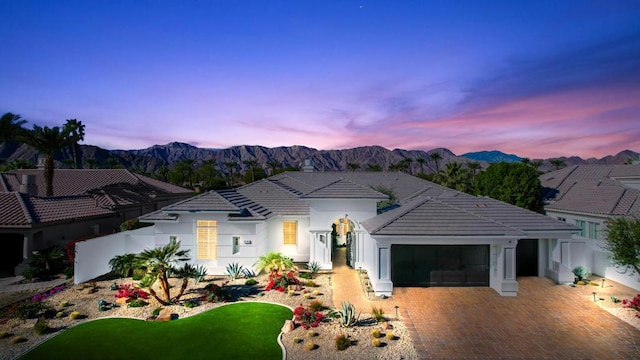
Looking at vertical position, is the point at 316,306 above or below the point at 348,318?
below

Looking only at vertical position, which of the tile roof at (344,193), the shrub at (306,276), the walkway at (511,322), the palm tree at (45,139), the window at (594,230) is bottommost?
the walkway at (511,322)

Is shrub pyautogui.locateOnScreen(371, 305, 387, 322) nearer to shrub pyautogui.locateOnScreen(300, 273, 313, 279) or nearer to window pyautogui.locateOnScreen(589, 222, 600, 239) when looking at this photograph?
shrub pyautogui.locateOnScreen(300, 273, 313, 279)

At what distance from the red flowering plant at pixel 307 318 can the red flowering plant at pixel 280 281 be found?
3.50 metres

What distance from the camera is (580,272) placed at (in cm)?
1755

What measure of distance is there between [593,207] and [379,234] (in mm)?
17686

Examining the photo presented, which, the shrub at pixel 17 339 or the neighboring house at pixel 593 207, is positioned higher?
the neighboring house at pixel 593 207

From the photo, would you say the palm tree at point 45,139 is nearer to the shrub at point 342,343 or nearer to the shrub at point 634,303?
the shrub at point 342,343

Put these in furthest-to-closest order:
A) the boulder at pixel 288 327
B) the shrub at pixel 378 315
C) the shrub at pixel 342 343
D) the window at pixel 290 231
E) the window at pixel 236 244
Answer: the window at pixel 290 231
the window at pixel 236 244
the shrub at pixel 378 315
the boulder at pixel 288 327
the shrub at pixel 342 343

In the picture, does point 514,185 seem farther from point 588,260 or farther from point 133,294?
point 133,294

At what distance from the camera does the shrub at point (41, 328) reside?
11.9 m

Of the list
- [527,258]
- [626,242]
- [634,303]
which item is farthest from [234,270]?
[626,242]

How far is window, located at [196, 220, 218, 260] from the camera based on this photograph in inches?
765

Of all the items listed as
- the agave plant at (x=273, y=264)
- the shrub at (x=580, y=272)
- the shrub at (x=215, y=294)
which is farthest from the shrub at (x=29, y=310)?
the shrub at (x=580, y=272)

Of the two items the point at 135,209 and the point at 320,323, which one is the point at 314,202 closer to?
the point at 320,323
